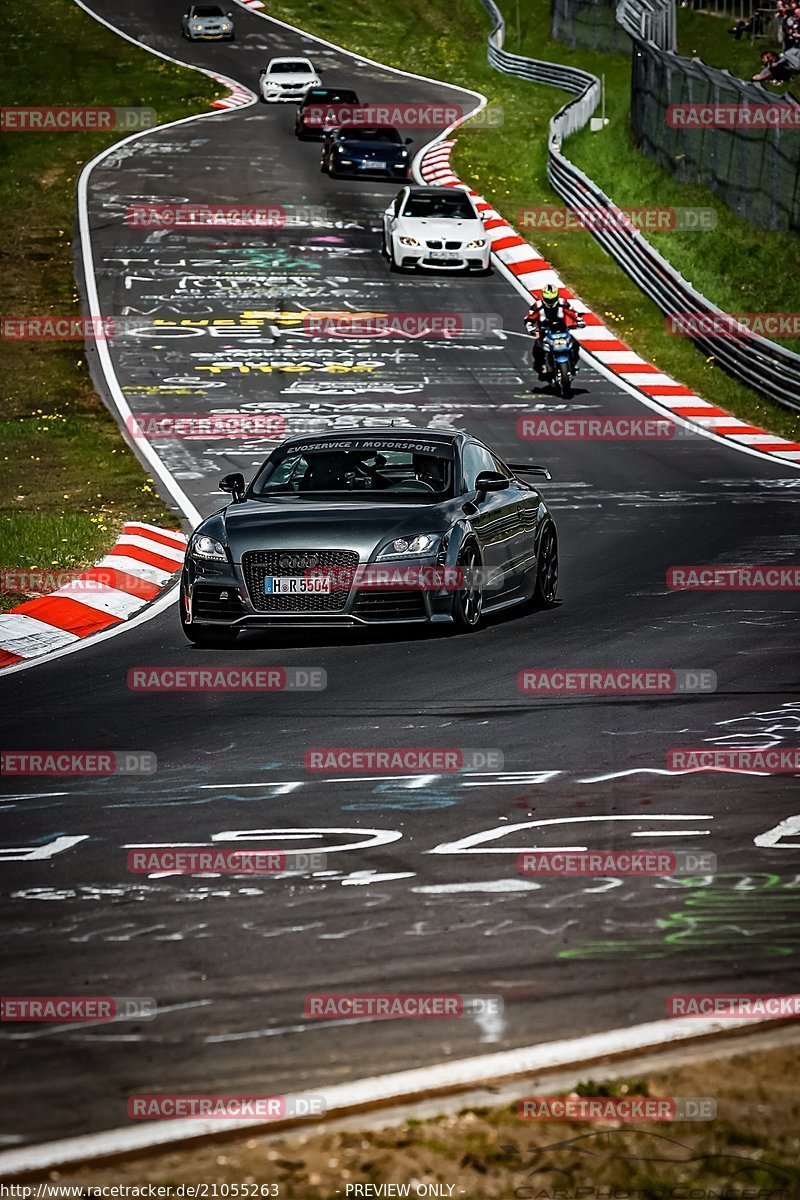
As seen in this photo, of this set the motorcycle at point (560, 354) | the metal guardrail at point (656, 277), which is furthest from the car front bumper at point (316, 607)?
the metal guardrail at point (656, 277)

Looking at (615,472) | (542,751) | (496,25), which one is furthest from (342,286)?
(496,25)

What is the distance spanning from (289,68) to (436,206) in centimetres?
2121

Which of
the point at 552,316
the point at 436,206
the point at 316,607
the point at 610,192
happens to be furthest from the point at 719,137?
the point at 316,607

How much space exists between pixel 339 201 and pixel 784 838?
34.1m

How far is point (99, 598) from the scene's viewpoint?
14.4 metres

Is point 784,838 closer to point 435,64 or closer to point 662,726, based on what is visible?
point 662,726

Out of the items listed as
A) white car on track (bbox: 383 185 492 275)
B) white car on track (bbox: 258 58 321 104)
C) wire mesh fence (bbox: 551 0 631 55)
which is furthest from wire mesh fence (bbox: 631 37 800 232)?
wire mesh fence (bbox: 551 0 631 55)

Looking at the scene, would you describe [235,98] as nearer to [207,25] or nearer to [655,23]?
[207,25]

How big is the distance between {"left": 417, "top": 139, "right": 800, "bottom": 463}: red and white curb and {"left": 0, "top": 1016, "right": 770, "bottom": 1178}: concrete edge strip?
18.2 meters

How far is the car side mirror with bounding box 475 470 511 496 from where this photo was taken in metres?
13.1

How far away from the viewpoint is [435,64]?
60281mm

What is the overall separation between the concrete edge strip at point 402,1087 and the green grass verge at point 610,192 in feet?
66.5

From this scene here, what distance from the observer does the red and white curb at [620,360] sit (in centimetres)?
2458

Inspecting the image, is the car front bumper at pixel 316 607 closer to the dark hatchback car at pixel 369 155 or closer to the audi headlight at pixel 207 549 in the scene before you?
the audi headlight at pixel 207 549
